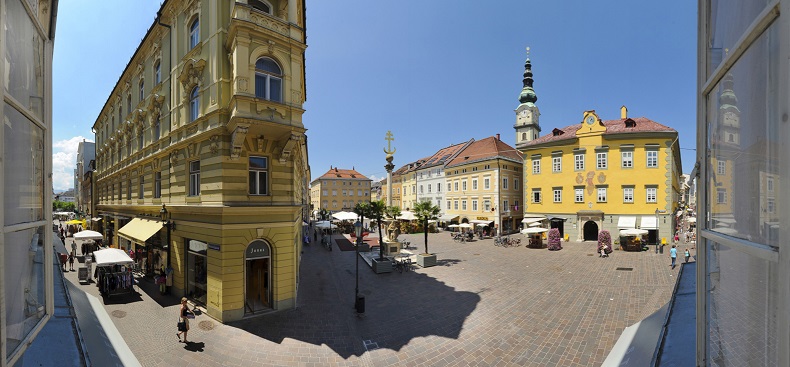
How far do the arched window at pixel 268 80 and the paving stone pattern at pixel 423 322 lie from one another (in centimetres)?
841

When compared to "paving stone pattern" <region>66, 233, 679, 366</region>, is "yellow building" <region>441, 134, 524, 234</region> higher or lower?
higher

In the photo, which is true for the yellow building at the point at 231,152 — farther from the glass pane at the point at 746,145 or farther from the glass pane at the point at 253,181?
the glass pane at the point at 746,145

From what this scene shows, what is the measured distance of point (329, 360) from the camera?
8523 millimetres

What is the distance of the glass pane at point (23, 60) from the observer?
6.15ft

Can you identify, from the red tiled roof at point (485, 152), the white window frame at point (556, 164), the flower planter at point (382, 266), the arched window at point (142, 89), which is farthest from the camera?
the red tiled roof at point (485, 152)

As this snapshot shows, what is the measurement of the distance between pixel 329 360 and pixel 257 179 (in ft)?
23.0

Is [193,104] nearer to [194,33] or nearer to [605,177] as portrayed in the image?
[194,33]

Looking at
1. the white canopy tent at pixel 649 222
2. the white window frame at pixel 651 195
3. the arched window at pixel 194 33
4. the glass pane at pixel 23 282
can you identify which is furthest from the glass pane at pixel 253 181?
the white window frame at pixel 651 195

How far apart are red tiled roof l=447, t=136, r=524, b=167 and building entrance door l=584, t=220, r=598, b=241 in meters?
13.4

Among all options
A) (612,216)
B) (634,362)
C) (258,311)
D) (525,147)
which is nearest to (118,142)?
(258,311)

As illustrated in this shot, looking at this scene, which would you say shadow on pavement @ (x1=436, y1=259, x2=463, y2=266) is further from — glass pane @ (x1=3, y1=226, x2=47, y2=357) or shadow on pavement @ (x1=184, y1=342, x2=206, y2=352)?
glass pane @ (x1=3, y1=226, x2=47, y2=357)

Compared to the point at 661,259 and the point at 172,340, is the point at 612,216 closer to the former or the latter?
the point at 661,259

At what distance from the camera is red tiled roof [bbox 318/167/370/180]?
8756cm

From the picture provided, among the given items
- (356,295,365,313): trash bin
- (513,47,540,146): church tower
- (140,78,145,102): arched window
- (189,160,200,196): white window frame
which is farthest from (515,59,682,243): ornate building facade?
(140,78,145,102): arched window
